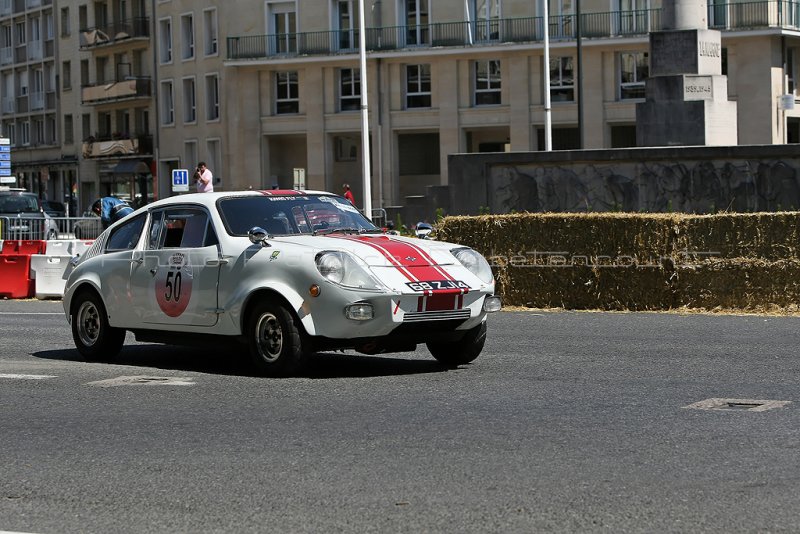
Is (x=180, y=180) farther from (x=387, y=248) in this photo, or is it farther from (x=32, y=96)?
(x=32, y=96)

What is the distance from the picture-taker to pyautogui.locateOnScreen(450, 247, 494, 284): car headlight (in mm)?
12211

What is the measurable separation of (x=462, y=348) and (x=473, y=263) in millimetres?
712

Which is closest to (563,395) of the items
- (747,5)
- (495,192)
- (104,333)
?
(104,333)

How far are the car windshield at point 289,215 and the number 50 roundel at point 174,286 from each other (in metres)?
0.55

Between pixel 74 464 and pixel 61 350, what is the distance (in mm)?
6876

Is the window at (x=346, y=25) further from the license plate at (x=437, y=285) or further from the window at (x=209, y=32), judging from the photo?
the license plate at (x=437, y=285)

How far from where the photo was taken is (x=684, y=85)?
27.3 meters

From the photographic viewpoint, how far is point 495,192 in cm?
2720

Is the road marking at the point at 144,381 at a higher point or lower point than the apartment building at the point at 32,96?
lower

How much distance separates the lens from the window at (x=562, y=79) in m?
59.4

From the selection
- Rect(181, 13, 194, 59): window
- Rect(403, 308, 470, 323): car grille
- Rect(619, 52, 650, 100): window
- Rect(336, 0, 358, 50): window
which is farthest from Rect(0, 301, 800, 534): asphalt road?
Rect(181, 13, 194, 59): window

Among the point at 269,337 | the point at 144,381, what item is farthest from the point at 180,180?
the point at 269,337

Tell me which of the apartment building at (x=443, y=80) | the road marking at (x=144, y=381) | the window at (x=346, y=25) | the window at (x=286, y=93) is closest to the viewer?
the road marking at (x=144, y=381)

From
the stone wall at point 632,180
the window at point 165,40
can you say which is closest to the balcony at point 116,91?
the window at point 165,40
